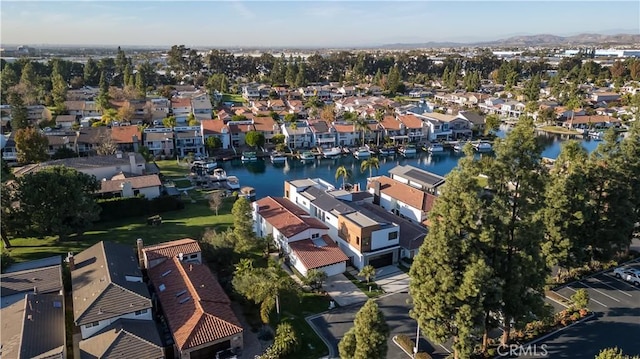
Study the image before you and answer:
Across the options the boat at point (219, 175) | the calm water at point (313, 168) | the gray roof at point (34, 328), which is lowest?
the calm water at point (313, 168)

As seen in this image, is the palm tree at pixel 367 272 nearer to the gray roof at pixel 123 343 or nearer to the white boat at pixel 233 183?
the gray roof at pixel 123 343

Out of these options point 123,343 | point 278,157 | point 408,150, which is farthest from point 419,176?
point 123,343

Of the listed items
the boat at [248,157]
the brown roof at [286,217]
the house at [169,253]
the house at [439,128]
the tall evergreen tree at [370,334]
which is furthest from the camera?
the house at [439,128]

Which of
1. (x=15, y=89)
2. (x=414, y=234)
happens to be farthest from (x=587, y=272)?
(x=15, y=89)

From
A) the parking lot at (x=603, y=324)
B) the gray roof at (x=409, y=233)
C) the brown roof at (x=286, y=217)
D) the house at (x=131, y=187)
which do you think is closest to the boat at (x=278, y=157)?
the house at (x=131, y=187)

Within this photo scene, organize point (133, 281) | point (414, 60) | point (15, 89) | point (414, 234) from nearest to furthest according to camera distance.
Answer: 1. point (133, 281)
2. point (414, 234)
3. point (15, 89)
4. point (414, 60)

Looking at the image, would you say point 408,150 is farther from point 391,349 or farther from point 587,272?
point 391,349

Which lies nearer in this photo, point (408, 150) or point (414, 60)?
point (408, 150)

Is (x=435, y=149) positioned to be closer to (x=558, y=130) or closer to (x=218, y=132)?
(x=558, y=130)
